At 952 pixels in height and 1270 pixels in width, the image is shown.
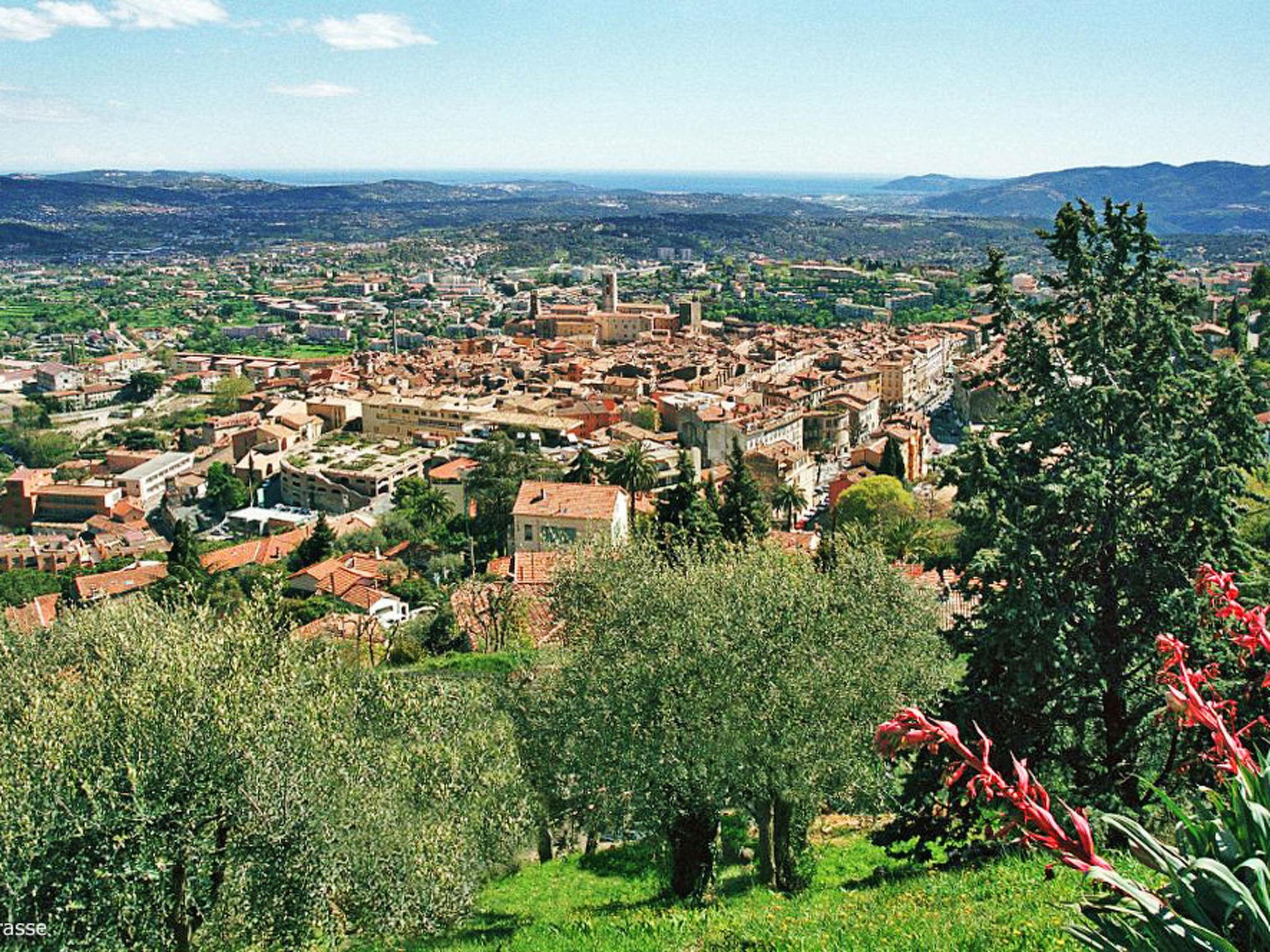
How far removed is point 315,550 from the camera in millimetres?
37938

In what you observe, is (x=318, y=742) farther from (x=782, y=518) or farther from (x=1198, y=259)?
(x=1198, y=259)

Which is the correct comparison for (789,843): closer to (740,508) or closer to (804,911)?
(804,911)

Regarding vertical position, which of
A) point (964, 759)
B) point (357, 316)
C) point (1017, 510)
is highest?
point (964, 759)

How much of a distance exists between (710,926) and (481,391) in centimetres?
6450

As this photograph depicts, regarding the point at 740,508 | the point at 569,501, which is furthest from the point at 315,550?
the point at 740,508

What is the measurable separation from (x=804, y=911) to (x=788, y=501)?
3133cm

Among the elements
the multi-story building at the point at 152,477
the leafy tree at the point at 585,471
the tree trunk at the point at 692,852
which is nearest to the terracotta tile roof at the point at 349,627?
the tree trunk at the point at 692,852

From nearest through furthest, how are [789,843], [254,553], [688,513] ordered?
[789,843] → [688,513] → [254,553]

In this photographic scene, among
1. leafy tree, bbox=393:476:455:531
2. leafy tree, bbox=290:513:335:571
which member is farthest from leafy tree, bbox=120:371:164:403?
leafy tree, bbox=290:513:335:571

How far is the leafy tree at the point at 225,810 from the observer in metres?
8.02

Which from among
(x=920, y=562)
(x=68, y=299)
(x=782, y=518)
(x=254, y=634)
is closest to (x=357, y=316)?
(x=68, y=299)

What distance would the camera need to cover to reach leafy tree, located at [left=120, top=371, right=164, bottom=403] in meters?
85.4

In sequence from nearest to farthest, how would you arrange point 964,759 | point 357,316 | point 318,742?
1. point 964,759
2. point 318,742
3. point 357,316

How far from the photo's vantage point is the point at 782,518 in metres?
43.5
